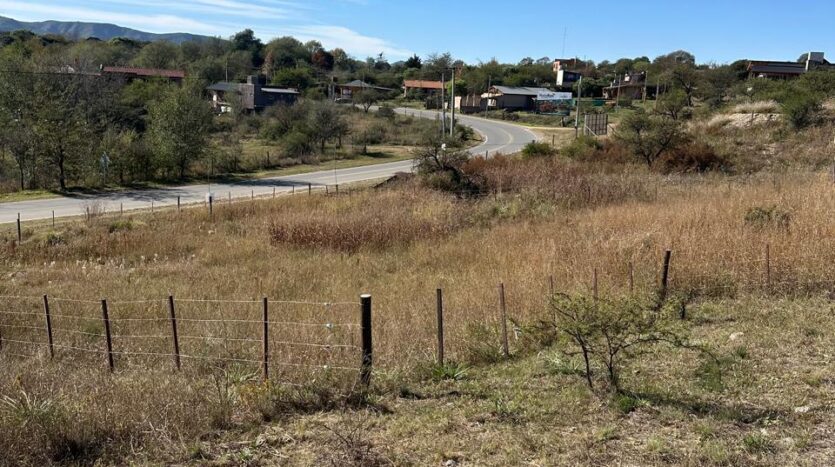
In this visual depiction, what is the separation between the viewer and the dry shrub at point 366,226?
18031 mm

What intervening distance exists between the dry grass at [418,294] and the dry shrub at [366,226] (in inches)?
3.3

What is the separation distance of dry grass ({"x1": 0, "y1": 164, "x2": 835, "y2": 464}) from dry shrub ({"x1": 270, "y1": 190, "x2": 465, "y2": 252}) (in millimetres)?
85

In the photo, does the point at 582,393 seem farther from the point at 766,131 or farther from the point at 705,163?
the point at 766,131

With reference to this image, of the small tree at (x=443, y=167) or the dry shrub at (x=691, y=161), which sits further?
the dry shrub at (x=691, y=161)

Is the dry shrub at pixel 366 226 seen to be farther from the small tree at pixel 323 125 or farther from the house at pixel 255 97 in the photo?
the house at pixel 255 97

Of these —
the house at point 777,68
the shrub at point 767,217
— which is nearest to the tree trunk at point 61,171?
the shrub at point 767,217

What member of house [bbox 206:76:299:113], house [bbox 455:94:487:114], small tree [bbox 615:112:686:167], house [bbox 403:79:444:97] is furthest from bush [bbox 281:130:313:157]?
house [bbox 403:79:444:97]

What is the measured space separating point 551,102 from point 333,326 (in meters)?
91.8

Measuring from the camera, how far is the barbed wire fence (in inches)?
286

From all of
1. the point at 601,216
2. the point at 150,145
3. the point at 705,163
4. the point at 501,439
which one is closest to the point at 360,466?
the point at 501,439

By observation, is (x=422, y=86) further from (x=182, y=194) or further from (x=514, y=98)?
(x=182, y=194)

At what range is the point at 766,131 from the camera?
35594 mm

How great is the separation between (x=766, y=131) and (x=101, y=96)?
1954 inches

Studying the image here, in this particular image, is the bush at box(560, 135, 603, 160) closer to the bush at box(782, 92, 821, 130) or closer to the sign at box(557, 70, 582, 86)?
the bush at box(782, 92, 821, 130)
